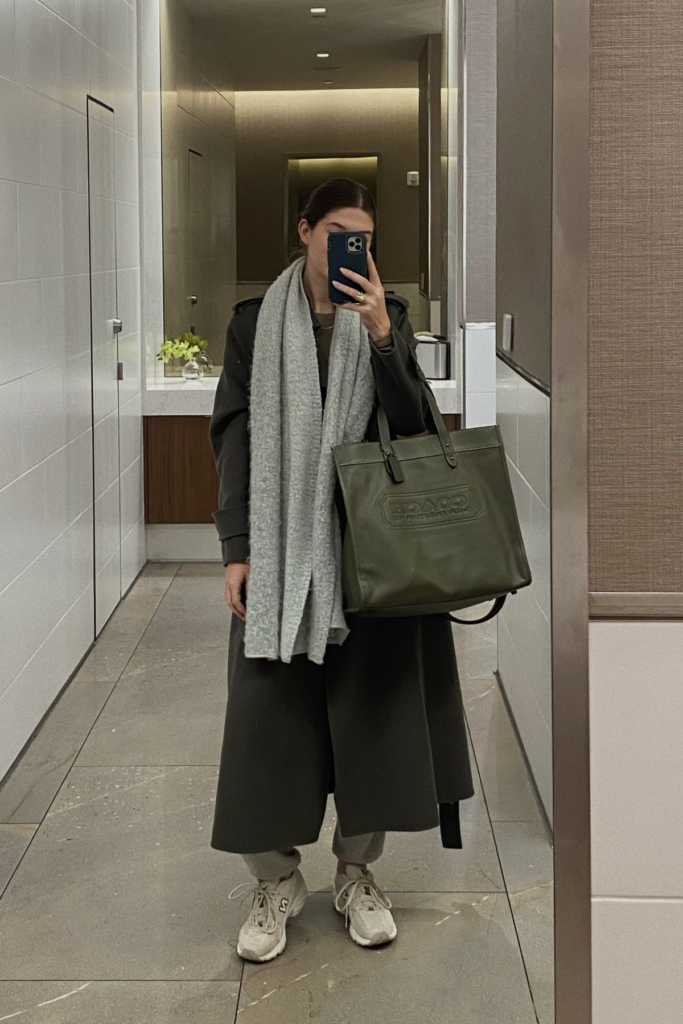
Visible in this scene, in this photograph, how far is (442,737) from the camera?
216 cm

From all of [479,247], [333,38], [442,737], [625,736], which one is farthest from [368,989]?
[333,38]

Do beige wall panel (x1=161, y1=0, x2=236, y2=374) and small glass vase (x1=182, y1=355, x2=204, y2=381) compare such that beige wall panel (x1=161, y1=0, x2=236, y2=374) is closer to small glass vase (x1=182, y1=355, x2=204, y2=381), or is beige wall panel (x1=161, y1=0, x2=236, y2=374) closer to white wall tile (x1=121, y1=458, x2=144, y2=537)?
small glass vase (x1=182, y1=355, x2=204, y2=381)

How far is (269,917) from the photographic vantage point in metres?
2.19

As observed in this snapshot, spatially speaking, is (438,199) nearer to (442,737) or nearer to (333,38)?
(333,38)

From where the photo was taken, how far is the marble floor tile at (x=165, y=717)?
126 inches

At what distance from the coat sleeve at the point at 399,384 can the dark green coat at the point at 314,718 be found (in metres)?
0.06

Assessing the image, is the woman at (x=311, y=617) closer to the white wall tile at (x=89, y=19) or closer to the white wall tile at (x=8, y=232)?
the white wall tile at (x=8, y=232)

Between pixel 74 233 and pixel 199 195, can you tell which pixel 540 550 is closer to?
pixel 74 233

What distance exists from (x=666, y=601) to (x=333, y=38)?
5217 millimetres

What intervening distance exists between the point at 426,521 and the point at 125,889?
114 cm

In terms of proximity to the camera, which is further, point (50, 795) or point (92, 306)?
point (92, 306)

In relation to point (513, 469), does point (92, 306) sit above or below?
above

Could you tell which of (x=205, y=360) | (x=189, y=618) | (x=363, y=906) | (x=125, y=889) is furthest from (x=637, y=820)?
(x=205, y=360)

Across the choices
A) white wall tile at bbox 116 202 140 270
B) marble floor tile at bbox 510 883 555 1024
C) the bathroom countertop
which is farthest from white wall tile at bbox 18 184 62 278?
marble floor tile at bbox 510 883 555 1024
